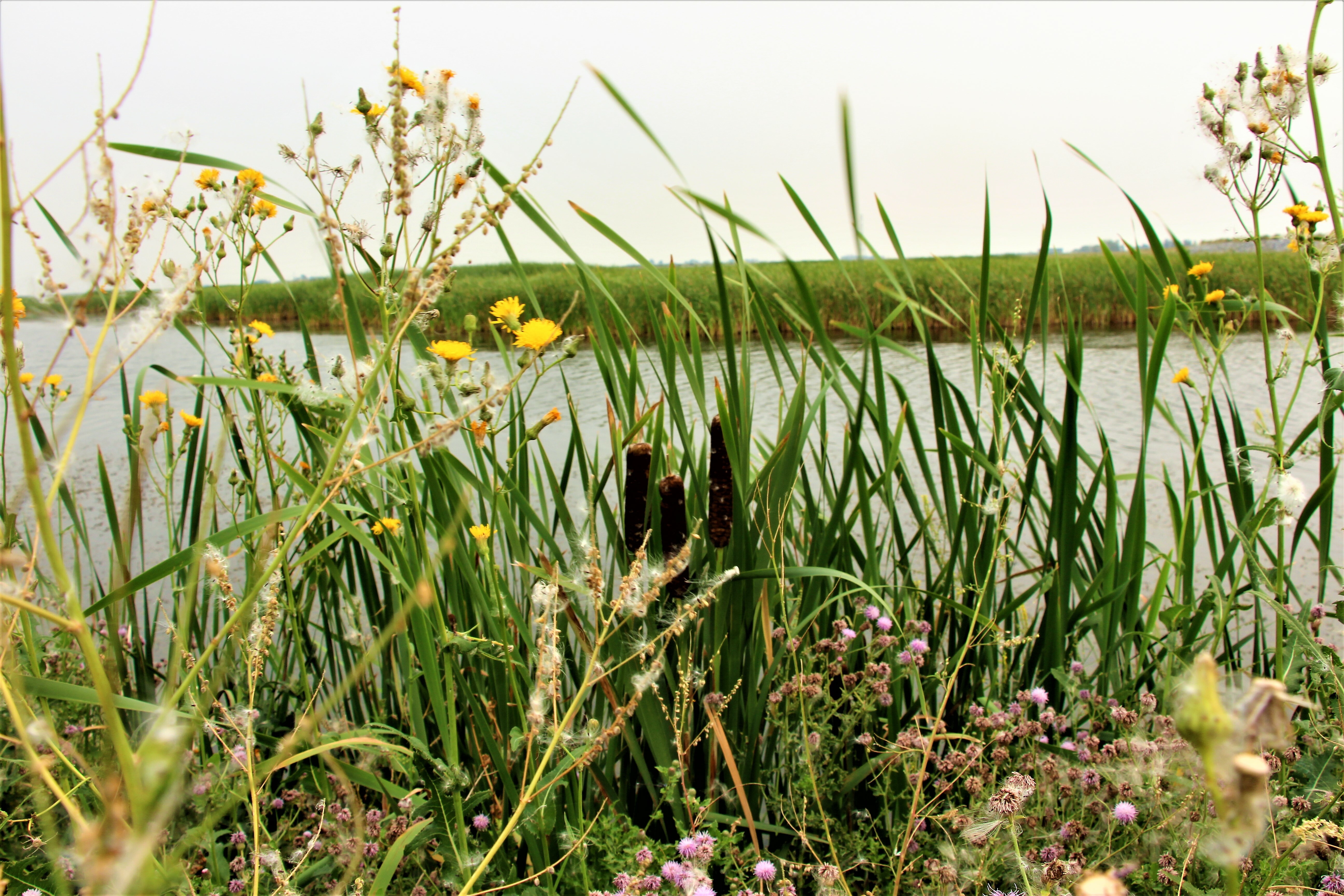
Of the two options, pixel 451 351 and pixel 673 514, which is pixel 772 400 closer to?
pixel 673 514

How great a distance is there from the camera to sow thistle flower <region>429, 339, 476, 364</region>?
45.9 inches

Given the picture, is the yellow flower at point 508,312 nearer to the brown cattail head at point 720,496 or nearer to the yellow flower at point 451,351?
the yellow flower at point 451,351

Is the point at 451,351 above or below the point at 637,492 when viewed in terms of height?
above

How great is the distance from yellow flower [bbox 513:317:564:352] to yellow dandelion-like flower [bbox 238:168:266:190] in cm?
40

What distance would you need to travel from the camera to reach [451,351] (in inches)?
46.1

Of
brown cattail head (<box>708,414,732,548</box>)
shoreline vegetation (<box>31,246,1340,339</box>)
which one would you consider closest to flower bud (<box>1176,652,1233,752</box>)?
brown cattail head (<box>708,414,732,548</box>)

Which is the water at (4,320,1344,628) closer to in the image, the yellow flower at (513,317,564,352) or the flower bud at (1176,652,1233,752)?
the yellow flower at (513,317,564,352)

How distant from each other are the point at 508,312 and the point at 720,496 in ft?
1.65

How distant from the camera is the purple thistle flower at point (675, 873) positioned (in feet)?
3.43

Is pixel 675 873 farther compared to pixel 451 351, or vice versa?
pixel 451 351

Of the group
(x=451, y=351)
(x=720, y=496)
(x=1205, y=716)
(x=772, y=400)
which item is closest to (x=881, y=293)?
(x=772, y=400)

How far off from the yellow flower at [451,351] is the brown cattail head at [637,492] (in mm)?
339

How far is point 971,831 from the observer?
939 mm

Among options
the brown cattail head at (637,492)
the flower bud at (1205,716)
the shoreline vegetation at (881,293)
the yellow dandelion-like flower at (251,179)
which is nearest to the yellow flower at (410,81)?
the yellow dandelion-like flower at (251,179)
